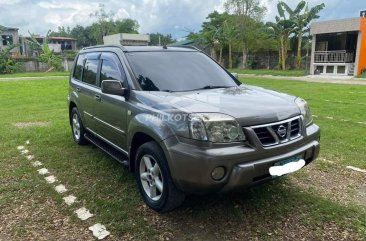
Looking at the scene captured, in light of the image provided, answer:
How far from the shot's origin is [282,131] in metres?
3.05

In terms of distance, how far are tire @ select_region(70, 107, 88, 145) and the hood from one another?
2.50 meters

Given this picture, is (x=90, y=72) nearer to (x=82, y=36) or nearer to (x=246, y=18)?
(x=246, y=18)

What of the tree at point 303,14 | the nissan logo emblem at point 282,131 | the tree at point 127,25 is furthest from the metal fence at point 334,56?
the tree at point 127,25

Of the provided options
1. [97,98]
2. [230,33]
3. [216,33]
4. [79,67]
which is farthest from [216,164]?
[216,33]

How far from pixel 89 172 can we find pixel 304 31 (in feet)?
90.3

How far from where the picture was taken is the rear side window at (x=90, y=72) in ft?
15.6

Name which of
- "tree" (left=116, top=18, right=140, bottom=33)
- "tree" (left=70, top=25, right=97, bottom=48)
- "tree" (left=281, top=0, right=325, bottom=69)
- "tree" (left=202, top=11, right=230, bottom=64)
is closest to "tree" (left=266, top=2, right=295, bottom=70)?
"tree" (left=281, top=0, right=325, bottom=69)

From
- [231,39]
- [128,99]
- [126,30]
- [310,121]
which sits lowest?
[310,121]

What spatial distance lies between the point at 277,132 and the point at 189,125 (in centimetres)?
85

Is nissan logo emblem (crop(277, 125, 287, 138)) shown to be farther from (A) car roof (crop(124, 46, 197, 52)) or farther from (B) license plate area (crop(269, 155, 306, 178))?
(A) car roof (crop(124, 46, 197, 52))

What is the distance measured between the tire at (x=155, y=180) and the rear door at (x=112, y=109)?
1.67 feet

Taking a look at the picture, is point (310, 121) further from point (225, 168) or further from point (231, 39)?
point (231, 39)

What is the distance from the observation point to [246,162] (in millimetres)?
2795

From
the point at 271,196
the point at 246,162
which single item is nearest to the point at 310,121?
the point at 271,196
